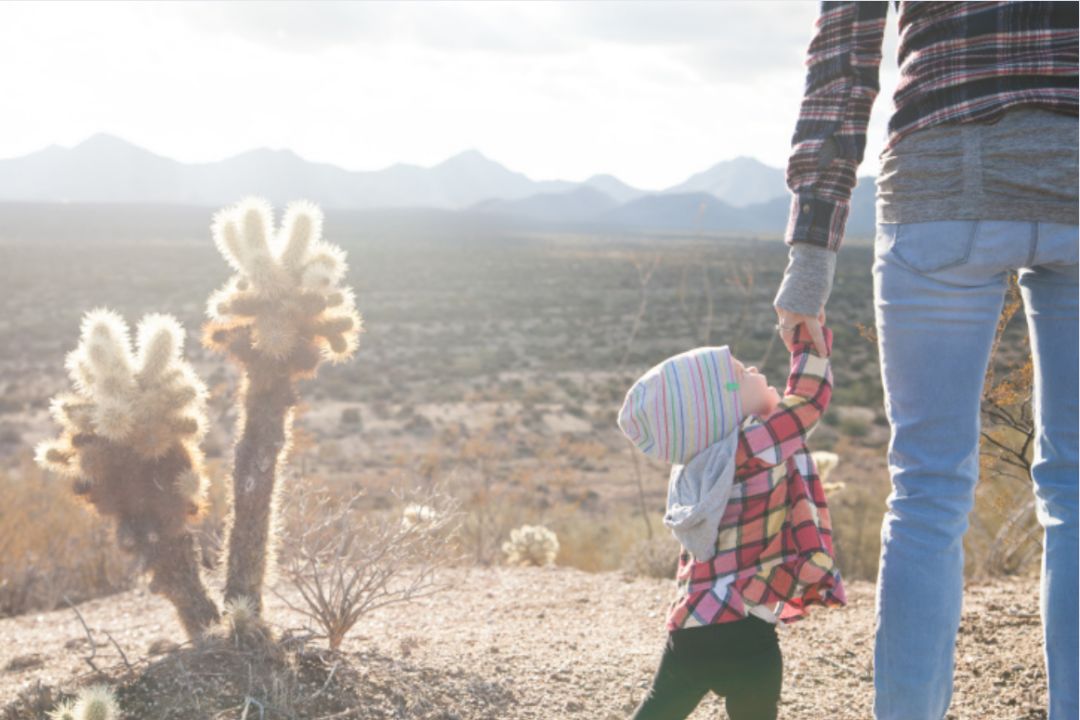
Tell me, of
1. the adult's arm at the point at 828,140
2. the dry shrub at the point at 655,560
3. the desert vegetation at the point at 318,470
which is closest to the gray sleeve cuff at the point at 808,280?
the adult's arm at the point at 828,140

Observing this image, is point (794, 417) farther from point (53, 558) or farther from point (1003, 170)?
point (53, 558)

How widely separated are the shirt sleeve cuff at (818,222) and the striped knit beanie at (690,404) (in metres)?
0.29

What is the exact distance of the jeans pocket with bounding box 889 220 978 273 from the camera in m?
1.64

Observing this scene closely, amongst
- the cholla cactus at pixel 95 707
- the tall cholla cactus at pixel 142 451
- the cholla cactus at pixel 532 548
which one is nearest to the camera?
the cholla cactus at pixel 95 707

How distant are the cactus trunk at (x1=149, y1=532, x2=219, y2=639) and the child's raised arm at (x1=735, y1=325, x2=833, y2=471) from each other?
195 cm

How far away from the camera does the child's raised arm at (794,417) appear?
6.58 ft

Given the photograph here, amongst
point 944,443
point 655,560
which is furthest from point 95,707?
point 655,560

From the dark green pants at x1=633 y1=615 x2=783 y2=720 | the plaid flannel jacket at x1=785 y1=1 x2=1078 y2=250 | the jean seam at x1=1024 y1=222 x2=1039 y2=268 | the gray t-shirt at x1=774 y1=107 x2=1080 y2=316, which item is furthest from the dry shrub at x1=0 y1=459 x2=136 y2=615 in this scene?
the jean seam at x1=1024 y1=222 x2=1039 y2=268

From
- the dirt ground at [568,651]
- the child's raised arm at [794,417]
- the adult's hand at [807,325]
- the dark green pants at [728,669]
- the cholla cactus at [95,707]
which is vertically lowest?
the dirt ground at [568,651]

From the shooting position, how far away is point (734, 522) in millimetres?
2041

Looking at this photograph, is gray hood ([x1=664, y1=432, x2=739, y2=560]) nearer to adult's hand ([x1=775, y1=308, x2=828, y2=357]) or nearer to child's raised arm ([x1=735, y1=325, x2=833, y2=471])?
child's raised arm ([x1=735, y1=325, x2=833, y2=471])

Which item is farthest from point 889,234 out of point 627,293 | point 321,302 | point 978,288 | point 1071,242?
point 627,293

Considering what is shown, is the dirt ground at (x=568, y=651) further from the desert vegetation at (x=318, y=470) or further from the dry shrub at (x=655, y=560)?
the dry shrub at (x=655, y=560)

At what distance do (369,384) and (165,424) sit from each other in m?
16.2
